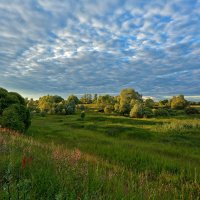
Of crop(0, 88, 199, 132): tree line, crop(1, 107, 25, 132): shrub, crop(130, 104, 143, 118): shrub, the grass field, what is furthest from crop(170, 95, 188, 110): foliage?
crop(1, 107, 25, 132): shrub

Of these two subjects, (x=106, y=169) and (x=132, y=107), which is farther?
(x=132, y=107)

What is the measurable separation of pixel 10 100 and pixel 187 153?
18979 mm

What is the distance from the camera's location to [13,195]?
4.34 meters

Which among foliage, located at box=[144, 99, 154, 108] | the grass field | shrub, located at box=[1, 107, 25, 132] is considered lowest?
the grass field

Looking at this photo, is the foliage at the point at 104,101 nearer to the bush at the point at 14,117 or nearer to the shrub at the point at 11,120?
the bush at the point at 14,117

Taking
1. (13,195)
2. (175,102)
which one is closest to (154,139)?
(13,195)

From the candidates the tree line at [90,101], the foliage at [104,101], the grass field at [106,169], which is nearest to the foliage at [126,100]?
the tree line at [90,101]

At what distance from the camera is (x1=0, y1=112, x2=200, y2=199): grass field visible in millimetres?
5513

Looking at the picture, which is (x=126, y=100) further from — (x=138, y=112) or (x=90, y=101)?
(x=90, y=101)

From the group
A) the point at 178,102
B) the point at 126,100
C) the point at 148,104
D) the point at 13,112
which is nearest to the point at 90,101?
the point at 148,104

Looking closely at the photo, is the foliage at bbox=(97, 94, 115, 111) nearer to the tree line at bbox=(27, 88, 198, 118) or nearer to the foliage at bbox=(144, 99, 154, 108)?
the tree line at bbox=(27, 88, 198, 118)

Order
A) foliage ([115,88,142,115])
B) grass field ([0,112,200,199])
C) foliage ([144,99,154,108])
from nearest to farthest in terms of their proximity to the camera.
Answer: grass field ([0,112,200,199]) < foliage ([115,88,142,115]) < foliage ([144,99,154,108])

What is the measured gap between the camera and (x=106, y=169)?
990 cm

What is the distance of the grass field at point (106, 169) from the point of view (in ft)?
18.1
